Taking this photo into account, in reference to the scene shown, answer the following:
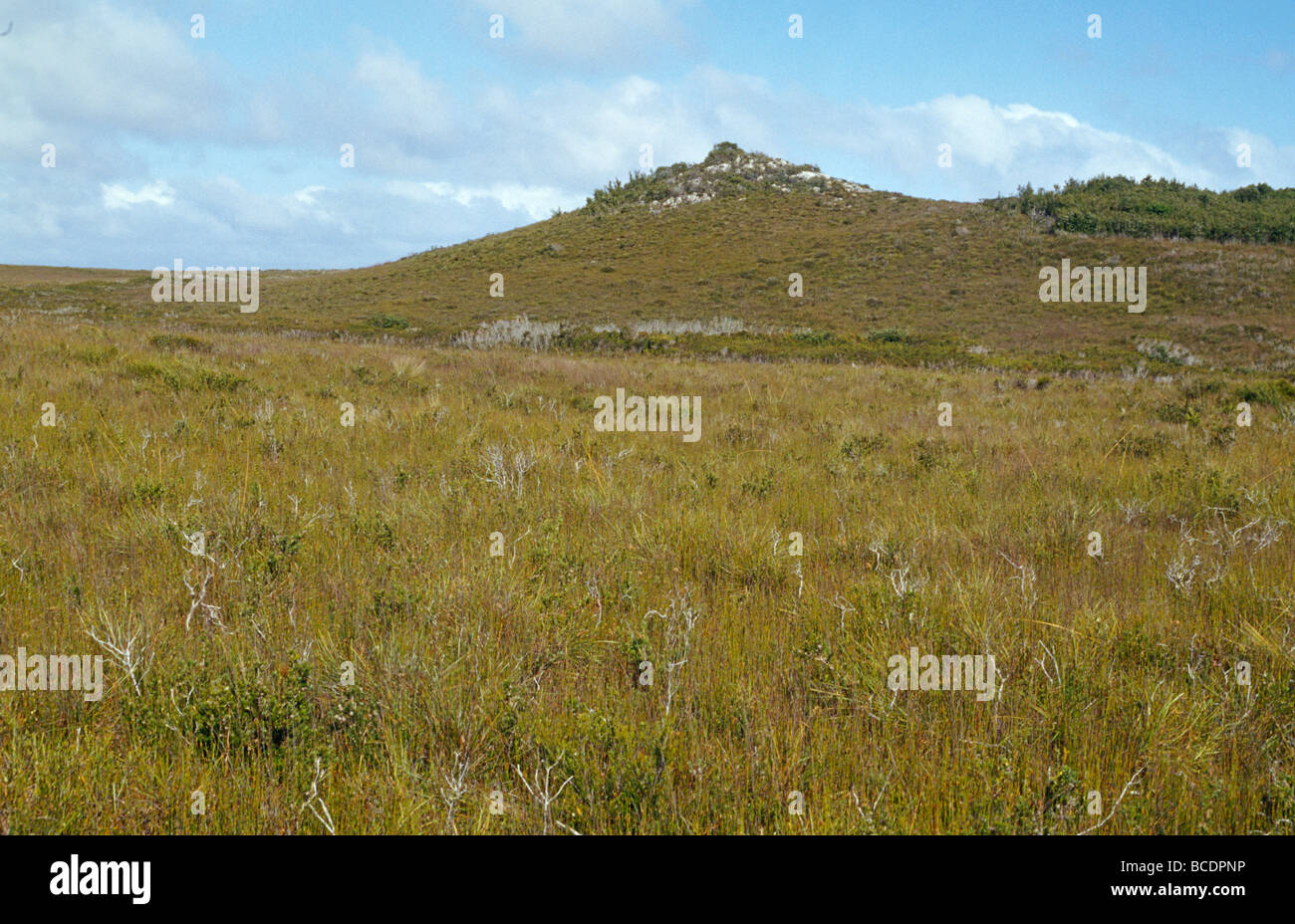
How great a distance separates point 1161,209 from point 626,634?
71.2 m

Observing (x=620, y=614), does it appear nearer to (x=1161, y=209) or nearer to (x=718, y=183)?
(x=1161, y=209)

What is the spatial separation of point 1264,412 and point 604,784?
559 inches

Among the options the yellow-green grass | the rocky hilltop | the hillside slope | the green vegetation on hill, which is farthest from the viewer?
the rocky hilltop

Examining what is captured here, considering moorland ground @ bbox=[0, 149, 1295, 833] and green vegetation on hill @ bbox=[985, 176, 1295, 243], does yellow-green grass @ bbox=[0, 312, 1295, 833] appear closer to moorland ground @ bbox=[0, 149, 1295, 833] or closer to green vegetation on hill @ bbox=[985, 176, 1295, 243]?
moorland ground @ bbox=[0, 149, 1295, 833]

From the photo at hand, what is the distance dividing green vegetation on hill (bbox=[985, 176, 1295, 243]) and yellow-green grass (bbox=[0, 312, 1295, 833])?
190ft

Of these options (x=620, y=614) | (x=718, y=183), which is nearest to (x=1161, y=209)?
(x=718, y=183)

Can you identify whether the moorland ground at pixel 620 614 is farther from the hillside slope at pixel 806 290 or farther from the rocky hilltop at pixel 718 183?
the rocky hilltop at pixel 718 183

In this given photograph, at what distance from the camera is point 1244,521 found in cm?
515

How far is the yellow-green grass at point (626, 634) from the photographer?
2125 millimetres

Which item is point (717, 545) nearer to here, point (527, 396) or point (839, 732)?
point (839, 732)

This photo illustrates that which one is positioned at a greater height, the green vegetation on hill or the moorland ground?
the green vegetation on hill

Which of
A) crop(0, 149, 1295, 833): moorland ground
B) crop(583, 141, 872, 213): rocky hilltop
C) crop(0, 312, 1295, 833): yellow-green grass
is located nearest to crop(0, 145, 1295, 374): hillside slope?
crop(583, 141, 872, 213): rocky hilltop

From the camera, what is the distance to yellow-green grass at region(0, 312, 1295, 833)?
6.97 ft
